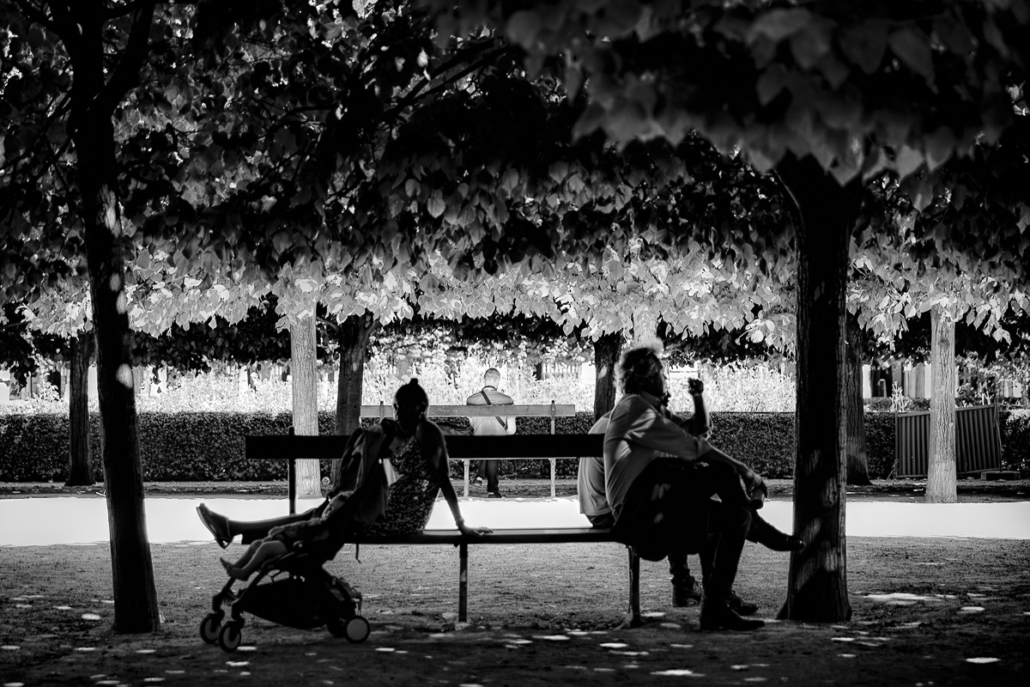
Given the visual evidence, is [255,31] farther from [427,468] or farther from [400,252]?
[427,468]

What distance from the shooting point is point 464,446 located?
863 centimetres

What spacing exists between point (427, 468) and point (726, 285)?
10.7m

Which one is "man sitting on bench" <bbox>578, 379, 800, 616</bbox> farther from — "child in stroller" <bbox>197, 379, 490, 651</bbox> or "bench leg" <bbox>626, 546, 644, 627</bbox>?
"child in stroller" <bbox>197, 379, 490, 651</bbox>

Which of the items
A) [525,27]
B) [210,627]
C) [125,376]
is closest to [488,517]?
[125,376]

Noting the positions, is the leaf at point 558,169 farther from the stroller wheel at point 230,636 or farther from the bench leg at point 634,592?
the stroller wheel at point 230,636

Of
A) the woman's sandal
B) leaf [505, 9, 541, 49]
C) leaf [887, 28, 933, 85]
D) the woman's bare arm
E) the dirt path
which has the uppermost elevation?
leaf [505, 9, 541, 49]

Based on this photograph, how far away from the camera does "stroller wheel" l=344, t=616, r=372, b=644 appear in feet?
23.1

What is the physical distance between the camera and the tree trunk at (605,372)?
76.9ft

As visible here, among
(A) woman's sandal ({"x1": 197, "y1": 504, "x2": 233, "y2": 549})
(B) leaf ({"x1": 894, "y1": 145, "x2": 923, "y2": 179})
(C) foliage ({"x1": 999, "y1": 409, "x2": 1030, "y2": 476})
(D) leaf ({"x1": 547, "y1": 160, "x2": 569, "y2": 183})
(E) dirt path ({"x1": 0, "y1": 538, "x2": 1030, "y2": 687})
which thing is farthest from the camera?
(C) foliage ({"x1": 999, "y1": 409, "x2": 1030, "y2": 476})

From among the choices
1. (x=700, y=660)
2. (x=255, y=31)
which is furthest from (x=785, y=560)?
(x=255, y=31)

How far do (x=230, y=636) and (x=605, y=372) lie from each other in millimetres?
17131

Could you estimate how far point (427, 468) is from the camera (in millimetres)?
7590

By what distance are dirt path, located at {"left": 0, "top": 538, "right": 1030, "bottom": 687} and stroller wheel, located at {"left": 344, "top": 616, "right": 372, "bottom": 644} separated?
70 millimetres

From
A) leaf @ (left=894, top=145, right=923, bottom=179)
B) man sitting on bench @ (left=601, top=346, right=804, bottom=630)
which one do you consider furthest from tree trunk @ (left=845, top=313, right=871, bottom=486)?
leaf @ (left=894, top=145, right=923, bottom=179)
